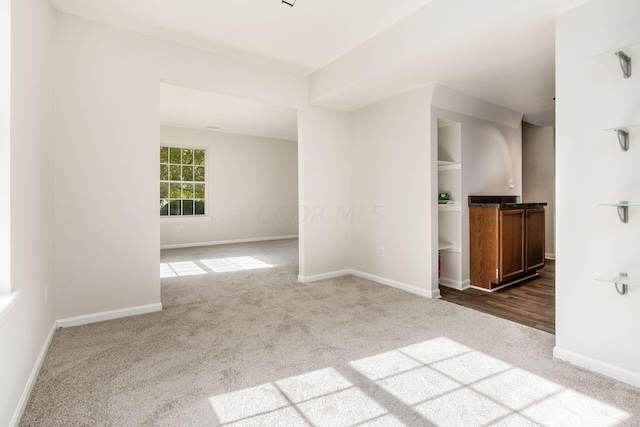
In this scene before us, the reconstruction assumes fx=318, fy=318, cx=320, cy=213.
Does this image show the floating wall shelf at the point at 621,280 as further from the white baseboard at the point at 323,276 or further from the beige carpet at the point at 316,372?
the white baseboard at the point at 323,276

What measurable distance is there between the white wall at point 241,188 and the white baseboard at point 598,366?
6844 millimetres

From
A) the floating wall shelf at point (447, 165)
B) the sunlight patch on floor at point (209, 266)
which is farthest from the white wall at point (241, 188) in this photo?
the floating wall shelf at point (447, 165)

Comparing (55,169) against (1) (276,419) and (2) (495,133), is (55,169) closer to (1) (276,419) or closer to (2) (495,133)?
(1) (276,419)

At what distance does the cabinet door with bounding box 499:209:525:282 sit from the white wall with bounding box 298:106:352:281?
1.93m

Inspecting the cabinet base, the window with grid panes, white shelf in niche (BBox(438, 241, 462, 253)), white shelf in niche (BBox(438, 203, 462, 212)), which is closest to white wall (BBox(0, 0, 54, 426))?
white shelf in niche (BBox(438, 241, 462, 253))

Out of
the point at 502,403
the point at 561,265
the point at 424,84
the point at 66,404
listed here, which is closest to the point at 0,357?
the point at 66,404

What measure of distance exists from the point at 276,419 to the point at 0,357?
3.94 feet

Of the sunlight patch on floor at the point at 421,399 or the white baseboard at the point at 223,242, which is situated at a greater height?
the white baseboard at the point at 223,242

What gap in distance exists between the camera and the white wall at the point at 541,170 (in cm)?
543

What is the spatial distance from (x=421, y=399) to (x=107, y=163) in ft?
9.93

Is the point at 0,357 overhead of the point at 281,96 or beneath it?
beneath

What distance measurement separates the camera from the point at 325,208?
171 inches

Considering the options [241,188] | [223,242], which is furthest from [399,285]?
[241,188]

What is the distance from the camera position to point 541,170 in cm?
555
